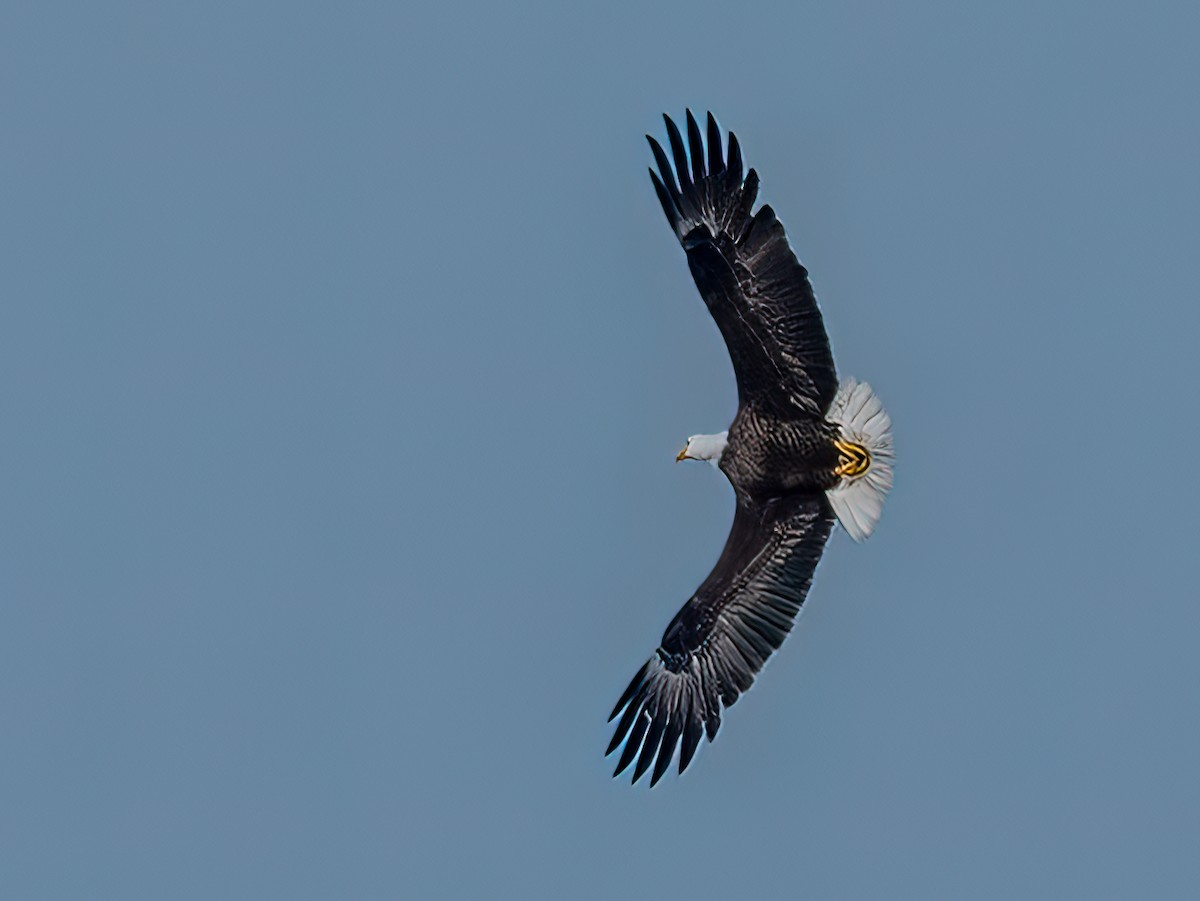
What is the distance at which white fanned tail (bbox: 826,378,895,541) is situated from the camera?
1675 centimetres

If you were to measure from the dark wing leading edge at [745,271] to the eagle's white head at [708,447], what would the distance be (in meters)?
0.68

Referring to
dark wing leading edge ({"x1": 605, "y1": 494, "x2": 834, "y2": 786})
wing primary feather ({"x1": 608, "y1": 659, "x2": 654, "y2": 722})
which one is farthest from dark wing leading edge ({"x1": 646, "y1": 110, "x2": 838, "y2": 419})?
wing primary feather ({"x1": 608, "y1": 659, "x2": 654, "y2": 722})

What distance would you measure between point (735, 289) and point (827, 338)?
681 millimetres

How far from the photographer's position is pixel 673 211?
16.7 meters

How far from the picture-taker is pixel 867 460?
1686 centimetres

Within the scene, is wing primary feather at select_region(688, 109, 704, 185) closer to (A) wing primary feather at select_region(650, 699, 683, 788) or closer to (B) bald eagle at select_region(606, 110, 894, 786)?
(B) bald eagle at select_region(606, 110, 894, 786)

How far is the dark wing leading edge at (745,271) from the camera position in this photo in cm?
1644

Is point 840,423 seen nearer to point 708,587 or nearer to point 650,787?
point 708,587

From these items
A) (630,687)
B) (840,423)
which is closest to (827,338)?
(840,423)

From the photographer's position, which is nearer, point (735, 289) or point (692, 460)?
point (735, 289)

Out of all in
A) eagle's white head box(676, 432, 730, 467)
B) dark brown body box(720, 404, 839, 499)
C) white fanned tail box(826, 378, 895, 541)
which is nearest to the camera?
white fanned tail box(826, 378, 895, 541)

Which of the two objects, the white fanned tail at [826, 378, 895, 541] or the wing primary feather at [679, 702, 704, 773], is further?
the wing primary feather at [679, 702, 704, 773]

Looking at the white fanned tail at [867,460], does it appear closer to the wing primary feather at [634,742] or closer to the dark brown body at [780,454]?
the dark brown body at [780,454]

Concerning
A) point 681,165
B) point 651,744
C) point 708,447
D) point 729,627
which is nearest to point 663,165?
point 681,165
